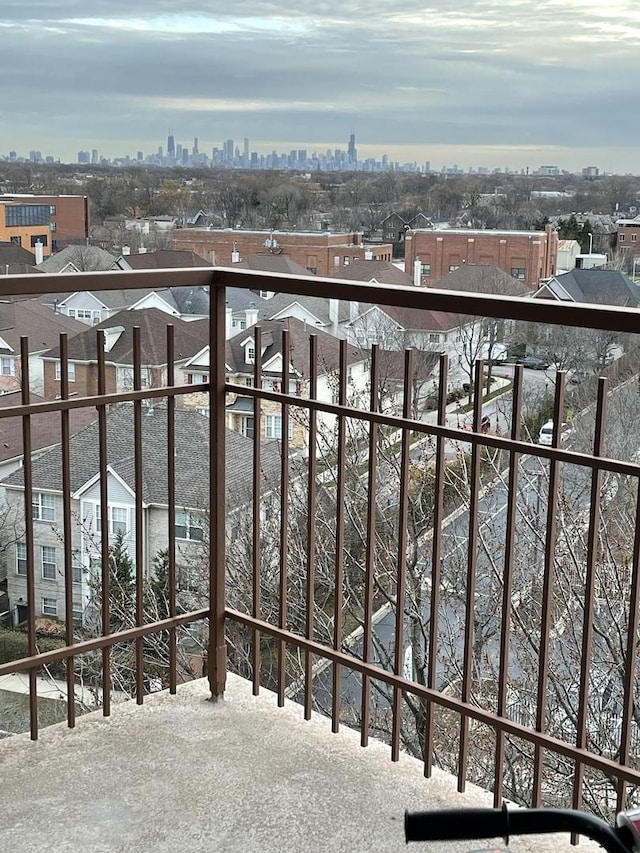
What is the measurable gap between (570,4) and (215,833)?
21.4 metres

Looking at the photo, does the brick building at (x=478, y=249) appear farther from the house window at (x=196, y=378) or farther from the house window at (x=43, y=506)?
the house window at (x=196, y=378)

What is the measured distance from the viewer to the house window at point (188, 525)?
2.87m

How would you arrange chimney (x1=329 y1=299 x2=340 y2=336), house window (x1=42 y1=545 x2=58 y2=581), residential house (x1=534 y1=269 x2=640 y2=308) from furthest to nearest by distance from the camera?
residential house (x1=534 y1=269 x2=640 y2=308), chimney (x1=329 y1=299 x2=340 y2=336), house window (x1=42 y1=545 x2=58 y2=581)

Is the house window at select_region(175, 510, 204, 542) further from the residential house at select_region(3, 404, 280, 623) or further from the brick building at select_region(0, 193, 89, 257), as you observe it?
the brick building at select_region(0, 193, 89, 257)

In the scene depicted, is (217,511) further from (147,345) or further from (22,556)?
(22,556)

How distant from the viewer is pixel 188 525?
361 cm

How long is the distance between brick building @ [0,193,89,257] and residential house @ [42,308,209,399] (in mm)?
5218

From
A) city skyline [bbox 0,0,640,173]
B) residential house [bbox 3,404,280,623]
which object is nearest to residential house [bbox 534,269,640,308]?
residential house [bbox 3,404,280,623]

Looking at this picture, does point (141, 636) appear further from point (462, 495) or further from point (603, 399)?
point (462, 495)

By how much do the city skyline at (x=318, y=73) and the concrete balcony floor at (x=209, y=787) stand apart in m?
9.10

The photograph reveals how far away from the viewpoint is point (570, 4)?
20328 mm

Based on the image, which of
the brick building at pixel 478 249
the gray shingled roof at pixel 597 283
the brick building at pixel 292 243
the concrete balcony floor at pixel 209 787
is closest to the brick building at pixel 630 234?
the gray shingled roof at pixel 597 283

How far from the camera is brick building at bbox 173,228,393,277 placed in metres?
7.77

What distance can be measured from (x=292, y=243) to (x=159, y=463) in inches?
180
